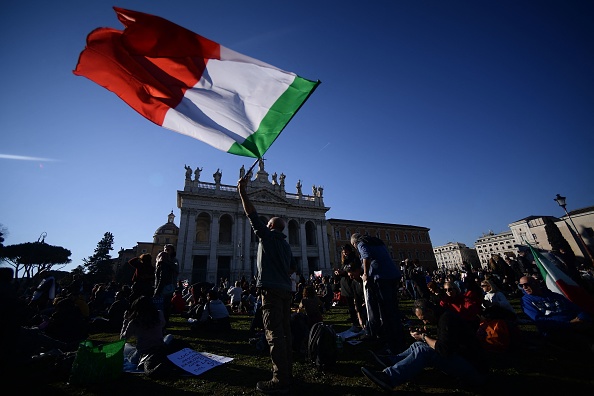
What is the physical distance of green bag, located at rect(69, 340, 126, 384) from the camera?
10.6 feet

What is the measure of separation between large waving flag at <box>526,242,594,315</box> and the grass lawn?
2.79 feet

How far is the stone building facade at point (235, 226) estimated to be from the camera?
95.8 ft

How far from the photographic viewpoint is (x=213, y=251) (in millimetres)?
29594

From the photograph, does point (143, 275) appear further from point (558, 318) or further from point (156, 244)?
point (156, 244)

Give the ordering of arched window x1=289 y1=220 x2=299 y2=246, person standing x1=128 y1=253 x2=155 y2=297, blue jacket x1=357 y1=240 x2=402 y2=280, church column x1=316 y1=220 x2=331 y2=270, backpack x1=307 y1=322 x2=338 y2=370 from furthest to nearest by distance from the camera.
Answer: arched window x1=289 y1=220 x2=299 y2=246 < church column x1=316 y1=220 x2=331 y2=270 < person standing x1=128 y1=253 x2=155 y2=297 < blue jacket x1=357 y1=240 x2=402 y2=280 < backpack x1=307 y1=322 x2=338 y2=370

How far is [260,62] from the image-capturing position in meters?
4.09

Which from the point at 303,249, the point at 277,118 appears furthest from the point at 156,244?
the point at 277,118

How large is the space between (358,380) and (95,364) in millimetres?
3504

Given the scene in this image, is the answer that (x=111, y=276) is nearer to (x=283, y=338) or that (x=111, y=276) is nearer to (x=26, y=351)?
(x=26, y=351)

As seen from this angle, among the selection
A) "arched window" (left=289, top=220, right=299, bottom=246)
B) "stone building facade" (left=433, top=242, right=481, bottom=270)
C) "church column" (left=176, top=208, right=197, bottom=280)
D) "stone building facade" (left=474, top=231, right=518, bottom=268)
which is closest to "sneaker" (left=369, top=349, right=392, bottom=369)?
"church column" (left=176, top=208, right=197, bottom=280)

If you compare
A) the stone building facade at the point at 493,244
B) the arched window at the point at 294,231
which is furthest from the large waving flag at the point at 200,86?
the stone building facade at the point at 493,244

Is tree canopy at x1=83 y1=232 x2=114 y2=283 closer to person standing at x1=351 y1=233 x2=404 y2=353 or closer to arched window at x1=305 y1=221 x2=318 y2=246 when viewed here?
arched window at x1=305 y1=221 x2=318 y2=246

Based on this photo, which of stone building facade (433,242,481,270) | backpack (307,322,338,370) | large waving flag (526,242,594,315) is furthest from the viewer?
stone building facade (433,242,481,270)

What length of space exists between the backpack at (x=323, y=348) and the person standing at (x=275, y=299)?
80 cm
